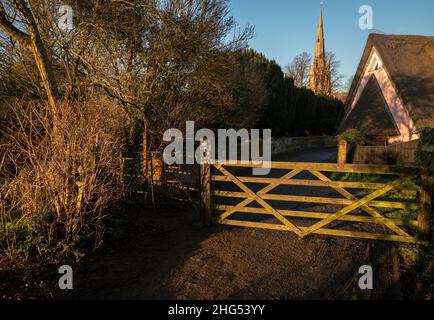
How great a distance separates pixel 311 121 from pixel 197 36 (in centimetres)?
2120

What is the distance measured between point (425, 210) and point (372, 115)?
598 inches

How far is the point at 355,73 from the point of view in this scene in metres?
21.3

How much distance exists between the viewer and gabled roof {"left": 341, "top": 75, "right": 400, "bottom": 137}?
17438 millimetres

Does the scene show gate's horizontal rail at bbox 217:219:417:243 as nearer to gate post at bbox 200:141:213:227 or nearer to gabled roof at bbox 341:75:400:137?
gate post at bbox 200:141:213:227

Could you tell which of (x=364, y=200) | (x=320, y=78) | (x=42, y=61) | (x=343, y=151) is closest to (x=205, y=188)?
(x=364, y=200)

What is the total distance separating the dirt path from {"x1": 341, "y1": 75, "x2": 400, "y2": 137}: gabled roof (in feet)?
46.3

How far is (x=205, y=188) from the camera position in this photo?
5.93m

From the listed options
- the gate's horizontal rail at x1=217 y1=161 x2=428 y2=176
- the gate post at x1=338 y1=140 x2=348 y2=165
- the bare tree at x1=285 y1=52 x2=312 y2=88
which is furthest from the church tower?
the gate's horizontal rail at x1=217 y1=161 x2=428 y2=176

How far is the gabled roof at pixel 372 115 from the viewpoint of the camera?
57.2ft

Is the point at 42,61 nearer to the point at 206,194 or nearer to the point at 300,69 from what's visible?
the point at 206,194

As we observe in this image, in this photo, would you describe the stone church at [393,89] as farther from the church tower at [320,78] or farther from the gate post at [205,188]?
the church tower at [320,78]
